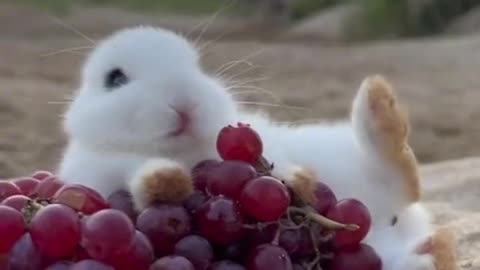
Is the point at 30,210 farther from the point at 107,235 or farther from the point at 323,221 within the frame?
the point at 323,221

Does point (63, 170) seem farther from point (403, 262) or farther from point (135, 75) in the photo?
point (403, 262)

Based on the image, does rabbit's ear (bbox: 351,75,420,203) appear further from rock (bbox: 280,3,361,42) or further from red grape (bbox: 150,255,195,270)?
rock (bbox: 280,3,361,42)

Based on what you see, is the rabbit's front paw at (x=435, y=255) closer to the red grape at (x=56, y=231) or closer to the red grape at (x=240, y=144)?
the red grape at (x=240, y=144)

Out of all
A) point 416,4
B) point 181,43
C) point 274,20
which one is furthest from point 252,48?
point 181,43

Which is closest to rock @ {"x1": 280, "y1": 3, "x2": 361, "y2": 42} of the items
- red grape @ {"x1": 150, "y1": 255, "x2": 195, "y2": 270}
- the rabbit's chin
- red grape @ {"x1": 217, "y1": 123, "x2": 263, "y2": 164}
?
the rabbit's chin

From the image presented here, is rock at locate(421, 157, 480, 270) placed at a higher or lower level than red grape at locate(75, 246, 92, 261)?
higher

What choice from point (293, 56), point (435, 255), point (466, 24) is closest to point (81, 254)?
point (435, 255)

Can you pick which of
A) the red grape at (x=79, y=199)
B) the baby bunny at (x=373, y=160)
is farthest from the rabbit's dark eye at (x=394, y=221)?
the red grape at (x=79, y=199)
